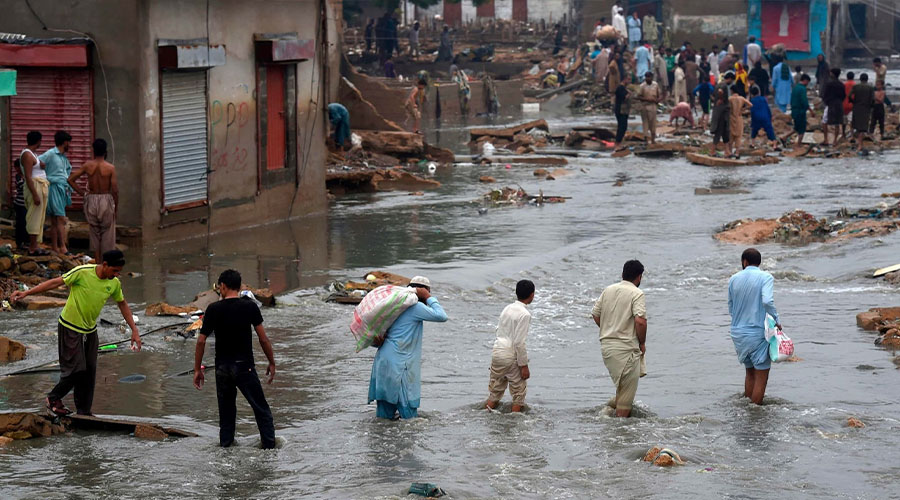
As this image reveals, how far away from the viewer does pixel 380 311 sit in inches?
376

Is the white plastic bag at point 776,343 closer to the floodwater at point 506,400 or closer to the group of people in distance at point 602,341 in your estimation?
the group of people in distance at point 602,341

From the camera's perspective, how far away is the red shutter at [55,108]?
16578mm

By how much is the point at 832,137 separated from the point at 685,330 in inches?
761

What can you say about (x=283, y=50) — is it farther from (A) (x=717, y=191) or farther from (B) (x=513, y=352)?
(B) (x=513, y=352)

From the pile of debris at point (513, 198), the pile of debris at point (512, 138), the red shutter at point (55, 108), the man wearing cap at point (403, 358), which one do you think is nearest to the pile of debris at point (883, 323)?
the man wearing cap at point (403, 358)

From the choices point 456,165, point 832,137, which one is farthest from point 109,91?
point 832,137

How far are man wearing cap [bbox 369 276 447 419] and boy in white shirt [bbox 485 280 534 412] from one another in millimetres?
568

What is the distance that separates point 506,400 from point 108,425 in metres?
3.15

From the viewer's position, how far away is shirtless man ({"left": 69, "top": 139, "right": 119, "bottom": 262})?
1495 cm

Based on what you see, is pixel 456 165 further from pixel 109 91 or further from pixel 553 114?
pixel 553 114

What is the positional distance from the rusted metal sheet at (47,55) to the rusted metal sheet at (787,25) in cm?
4300

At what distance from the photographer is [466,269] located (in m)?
16.1

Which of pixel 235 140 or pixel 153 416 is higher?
pixel 235 140

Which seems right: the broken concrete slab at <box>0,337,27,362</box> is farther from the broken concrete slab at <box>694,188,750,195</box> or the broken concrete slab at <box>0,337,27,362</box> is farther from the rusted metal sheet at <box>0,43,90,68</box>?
the broken concrete slab at <box>694,188,750,195</box>
